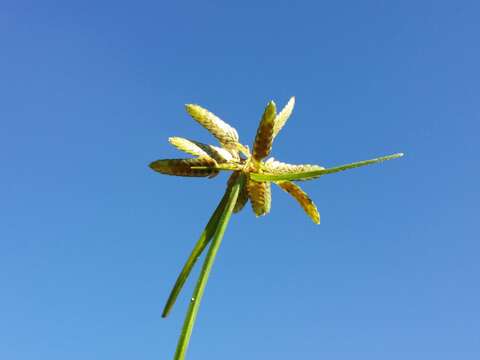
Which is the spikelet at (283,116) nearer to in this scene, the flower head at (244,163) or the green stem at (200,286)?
the flower head at (244,163)

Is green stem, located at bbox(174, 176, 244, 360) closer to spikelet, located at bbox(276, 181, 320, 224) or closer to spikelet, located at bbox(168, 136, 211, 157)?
spikelet, located at bbox(168, 136, 211, 157)

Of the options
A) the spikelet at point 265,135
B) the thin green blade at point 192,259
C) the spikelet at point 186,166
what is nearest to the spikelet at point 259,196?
the spikelet at point 265,135

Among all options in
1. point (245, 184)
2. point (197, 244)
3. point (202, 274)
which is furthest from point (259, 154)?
point (202, 274)

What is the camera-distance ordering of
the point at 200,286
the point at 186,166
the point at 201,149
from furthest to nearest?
the point at 201,149 → the point at 186,166 → the point at 200,286

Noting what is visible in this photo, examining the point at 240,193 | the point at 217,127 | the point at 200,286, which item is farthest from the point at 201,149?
the point at 200,286

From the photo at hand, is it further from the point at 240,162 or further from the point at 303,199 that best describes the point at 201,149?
the point at 303,199

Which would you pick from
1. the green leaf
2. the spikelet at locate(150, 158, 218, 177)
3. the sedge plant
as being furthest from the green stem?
the spikelet at locate(150, 158, 218, 177)
